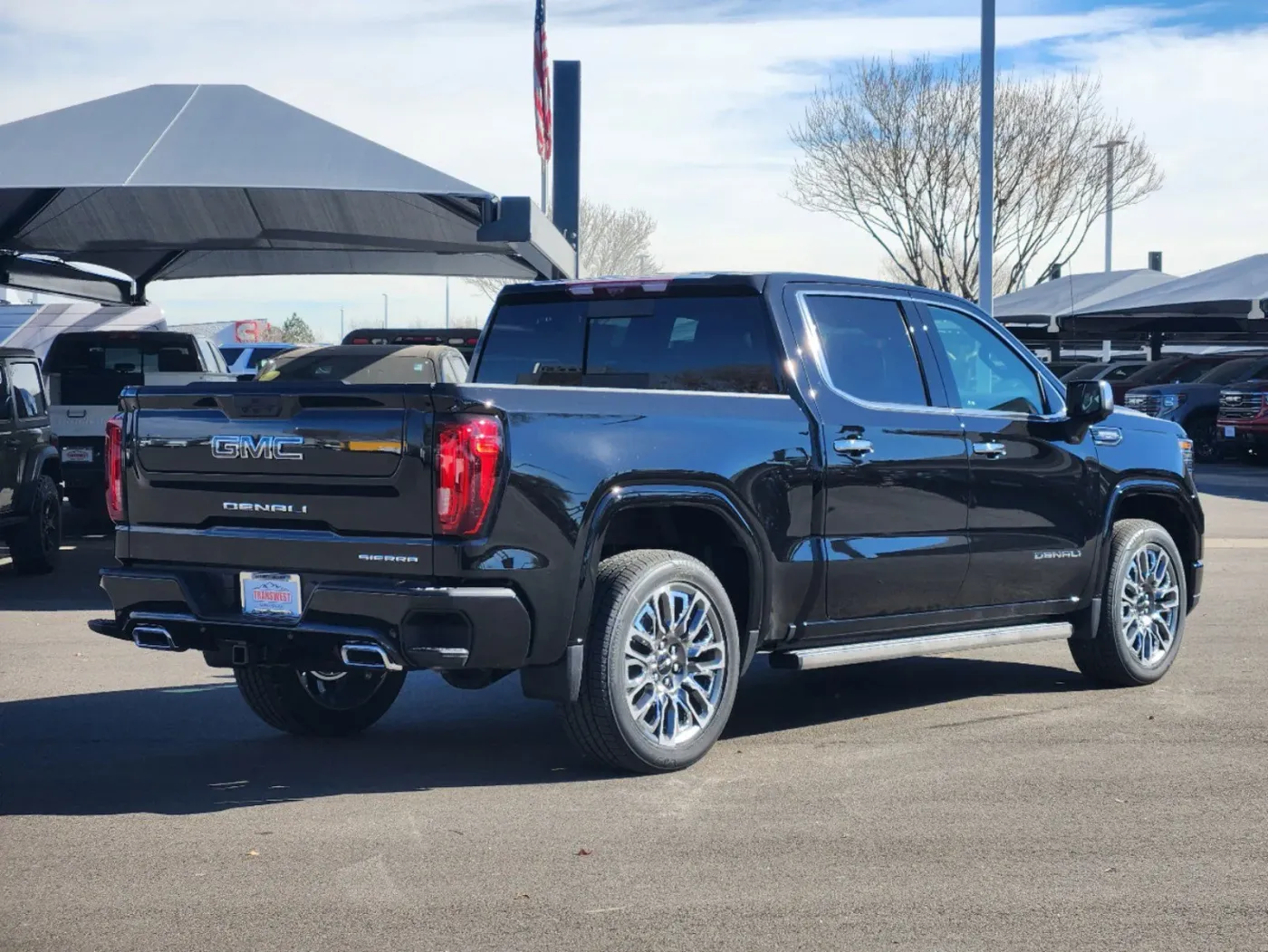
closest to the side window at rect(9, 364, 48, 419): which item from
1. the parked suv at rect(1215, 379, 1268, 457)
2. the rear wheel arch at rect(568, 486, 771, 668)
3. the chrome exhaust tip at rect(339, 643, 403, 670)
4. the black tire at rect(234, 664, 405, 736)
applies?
the black tire at rect(234, 664, 405, 736)

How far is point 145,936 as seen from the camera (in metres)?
4.53

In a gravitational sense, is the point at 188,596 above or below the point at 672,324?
below

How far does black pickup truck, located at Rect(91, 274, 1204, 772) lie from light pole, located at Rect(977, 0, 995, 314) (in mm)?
13662

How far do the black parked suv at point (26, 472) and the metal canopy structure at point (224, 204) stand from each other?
1.84 m

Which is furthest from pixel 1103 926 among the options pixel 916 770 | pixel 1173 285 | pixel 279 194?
pixel 1173 285

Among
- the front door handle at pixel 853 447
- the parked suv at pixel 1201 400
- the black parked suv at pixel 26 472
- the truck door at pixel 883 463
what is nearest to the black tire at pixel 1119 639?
the truck door at pixel 883 463

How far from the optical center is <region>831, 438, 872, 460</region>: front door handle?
23.2 ft

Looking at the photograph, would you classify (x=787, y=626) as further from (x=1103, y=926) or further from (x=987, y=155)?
(x=987, y=155)

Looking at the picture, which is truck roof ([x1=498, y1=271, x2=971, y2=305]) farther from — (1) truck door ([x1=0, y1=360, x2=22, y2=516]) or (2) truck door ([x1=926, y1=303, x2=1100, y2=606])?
(1) truck door ([x1=0, y1=360, x2=22, y2=516])

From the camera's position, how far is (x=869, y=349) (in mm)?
7480

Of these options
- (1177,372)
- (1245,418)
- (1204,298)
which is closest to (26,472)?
(1245,418)

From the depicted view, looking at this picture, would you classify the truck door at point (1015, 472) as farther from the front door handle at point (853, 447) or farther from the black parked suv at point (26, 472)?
the black parked suv at point (26, 472)

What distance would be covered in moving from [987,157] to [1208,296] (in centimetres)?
1335

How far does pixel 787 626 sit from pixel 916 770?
32.2 inches
